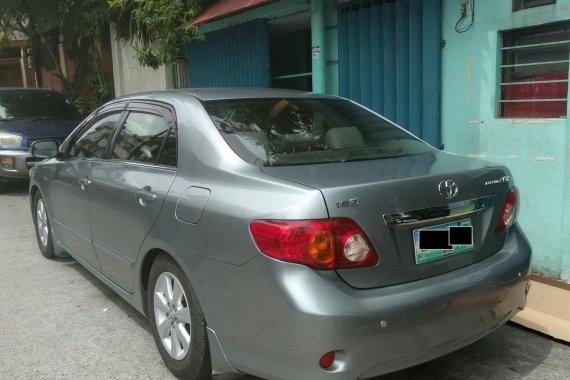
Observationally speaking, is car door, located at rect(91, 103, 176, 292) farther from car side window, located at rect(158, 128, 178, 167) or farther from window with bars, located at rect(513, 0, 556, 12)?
window with bars, located at rect(513, 0, 556, 12)

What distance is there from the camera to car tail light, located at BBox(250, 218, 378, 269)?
7.25 feet

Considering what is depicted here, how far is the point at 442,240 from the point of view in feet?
8.07

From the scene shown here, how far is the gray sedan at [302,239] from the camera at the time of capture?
221cm

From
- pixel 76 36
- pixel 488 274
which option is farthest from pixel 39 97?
pixel 488 274

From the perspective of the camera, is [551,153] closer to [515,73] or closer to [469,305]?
[515,73]

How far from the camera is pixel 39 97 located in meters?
10.2

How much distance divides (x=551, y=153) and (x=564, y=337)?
1621mm

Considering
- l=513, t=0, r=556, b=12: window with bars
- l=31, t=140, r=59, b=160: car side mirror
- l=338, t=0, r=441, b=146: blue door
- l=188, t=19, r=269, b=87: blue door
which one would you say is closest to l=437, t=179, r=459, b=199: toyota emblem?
l=513, t=0, r=556, b=12: window with bars

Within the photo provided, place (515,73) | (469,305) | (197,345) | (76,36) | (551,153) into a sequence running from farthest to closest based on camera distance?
(76,36), (515,73), (551,153), (197,345), (469,305)

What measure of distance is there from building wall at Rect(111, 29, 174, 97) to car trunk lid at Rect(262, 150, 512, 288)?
8908mm

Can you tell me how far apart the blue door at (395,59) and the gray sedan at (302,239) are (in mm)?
2144

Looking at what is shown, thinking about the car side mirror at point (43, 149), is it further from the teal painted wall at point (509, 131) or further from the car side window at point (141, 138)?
the teal painted wall at point (509, 131)

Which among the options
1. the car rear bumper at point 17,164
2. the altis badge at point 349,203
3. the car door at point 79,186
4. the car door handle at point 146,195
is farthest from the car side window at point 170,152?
the car rear bumper at point 17,164

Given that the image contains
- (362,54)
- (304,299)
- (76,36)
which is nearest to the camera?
(304,299)
